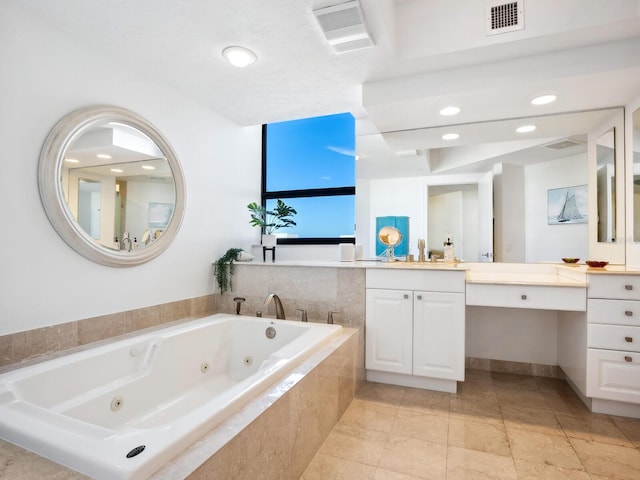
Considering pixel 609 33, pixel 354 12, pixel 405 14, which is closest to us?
pixel 354 12

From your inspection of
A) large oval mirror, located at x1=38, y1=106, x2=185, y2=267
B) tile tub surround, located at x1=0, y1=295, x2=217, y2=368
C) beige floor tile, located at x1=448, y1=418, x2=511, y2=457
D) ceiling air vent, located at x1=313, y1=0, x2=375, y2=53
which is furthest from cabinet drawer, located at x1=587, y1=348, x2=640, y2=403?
large oval mirror, located at x1=38, y1=106, x2=185, y2=267

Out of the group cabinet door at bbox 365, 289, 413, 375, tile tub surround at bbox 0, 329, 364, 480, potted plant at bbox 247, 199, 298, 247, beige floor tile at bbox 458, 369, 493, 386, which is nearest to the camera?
tile tub surround at bbox 0, 329, 364, 480

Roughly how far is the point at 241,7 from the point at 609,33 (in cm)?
192

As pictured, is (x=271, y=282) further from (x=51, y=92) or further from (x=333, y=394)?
(x=51, y=92)

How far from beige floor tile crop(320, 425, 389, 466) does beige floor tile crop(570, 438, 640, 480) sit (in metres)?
0.97

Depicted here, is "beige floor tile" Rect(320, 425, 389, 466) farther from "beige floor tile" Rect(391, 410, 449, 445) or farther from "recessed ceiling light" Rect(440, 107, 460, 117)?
"recessed ceiling light" Rect(440, 107, 460, 117)

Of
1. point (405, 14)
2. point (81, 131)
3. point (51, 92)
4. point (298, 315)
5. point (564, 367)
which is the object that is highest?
point (405, 14)

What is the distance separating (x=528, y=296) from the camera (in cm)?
221

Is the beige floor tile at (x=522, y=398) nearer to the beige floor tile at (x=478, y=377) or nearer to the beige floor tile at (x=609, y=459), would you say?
the beige floor tile at (x=478, y=377)

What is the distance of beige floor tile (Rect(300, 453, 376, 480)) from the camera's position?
152cm

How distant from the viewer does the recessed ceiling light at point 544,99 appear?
2.16 metres

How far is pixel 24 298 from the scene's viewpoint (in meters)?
1.67

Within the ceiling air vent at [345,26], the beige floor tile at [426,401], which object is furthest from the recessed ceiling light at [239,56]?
the beige floor tile at [426,401]

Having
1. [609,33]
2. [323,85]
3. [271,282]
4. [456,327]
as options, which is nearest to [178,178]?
[271,282]
